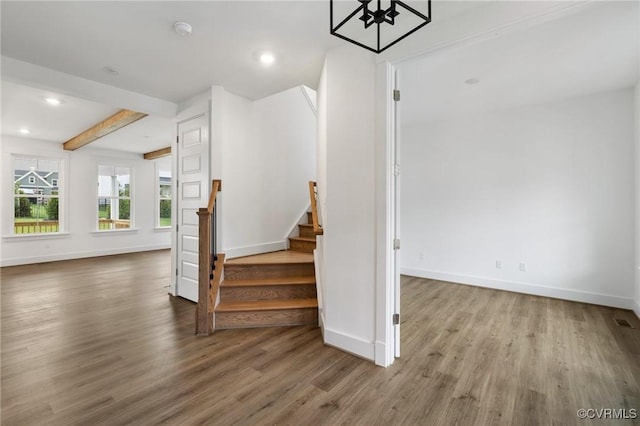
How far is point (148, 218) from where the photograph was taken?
27.3 ft

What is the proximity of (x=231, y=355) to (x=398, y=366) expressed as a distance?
137 cm

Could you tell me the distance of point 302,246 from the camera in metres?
4.16

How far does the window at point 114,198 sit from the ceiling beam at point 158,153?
61cm

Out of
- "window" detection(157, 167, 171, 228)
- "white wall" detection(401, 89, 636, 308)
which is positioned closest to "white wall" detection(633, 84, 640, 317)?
"white wall" detection(401, 89, 636, 308)

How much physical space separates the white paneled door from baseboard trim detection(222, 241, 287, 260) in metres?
0.47

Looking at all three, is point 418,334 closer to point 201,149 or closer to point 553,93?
point 201,149

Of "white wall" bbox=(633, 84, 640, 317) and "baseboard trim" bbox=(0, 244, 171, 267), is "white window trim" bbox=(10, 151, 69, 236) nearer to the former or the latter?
"baseboard trim" bbox=(0, 244, 171, 267)

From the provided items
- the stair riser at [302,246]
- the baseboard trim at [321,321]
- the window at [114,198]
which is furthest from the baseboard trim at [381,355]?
the window at [114,198]

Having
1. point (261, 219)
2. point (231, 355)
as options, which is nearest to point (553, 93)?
point (261, 219)

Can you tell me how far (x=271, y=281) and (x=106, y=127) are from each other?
418 cm

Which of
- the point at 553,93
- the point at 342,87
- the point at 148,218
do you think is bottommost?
the point at 148,218

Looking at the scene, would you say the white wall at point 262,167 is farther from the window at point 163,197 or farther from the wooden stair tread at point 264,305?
the window at point 163,197

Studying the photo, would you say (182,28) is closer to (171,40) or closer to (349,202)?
(171,40)

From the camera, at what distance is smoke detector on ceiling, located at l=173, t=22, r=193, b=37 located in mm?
2244
